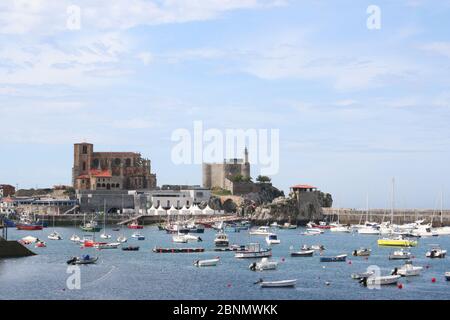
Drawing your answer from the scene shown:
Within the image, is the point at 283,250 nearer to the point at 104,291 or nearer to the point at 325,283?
the point at 325,283

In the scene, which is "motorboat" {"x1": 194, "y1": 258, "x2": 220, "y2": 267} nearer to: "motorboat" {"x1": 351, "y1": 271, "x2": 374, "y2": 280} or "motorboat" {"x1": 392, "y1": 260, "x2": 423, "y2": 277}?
"motorboat" {"x1": 351, "y1": 271, "x2": 374, "y2": 280}

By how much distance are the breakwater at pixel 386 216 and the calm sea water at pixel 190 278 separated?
2984 inches

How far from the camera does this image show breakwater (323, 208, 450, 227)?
156 meters

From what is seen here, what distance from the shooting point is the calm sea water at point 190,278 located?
49.6 meters

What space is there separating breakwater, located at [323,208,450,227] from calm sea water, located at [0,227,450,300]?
2984 inches

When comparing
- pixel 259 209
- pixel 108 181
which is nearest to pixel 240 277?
pixel 259 209

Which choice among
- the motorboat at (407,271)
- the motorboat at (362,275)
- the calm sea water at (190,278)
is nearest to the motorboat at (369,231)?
the calm sea water at (190,278)

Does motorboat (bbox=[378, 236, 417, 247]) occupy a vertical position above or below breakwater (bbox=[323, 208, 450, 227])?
below

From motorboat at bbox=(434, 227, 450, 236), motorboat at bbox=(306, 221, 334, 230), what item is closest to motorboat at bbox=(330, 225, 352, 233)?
motorboat at bbox=(306, 221, 334, 230)

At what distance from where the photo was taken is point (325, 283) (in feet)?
183

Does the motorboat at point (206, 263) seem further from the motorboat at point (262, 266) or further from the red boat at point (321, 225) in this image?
the red boat at point (321, 225)

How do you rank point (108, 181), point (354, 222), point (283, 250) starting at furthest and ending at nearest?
point (108, 181)
point (354, 222)
point (283, 250)

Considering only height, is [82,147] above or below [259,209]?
above

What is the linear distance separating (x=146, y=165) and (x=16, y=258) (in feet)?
392
